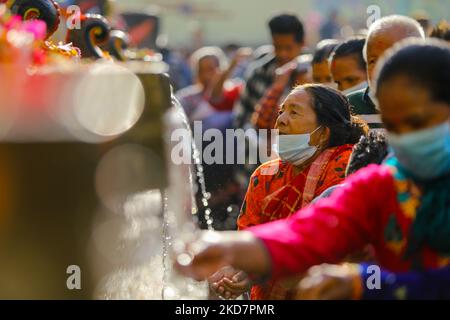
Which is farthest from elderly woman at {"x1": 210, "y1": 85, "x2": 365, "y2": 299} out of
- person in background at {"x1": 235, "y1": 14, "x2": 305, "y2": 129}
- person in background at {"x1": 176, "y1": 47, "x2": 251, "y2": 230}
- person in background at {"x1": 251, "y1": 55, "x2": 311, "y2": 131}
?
person in background at {"x1": 235, "y1": 14, "x2": 305, "y2": 129}

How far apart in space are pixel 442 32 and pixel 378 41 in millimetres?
1488

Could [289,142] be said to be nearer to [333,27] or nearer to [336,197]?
[336,197]

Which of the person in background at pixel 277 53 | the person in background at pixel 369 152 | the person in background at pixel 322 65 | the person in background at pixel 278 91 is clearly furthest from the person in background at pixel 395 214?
the person in background at pixel 277 53

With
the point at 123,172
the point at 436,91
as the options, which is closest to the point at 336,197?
the point at 436,91

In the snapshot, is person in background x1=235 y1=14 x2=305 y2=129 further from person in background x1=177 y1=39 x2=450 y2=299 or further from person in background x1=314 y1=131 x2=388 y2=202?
person in background x1=177 y1=39 x2=450 y2=299

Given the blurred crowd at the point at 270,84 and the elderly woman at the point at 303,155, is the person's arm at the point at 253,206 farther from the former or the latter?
the blurred crowd at the point at 270,84

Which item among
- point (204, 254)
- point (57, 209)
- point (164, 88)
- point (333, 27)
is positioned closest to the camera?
point (204, 254)

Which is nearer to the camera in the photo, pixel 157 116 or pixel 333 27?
pixel 157 116

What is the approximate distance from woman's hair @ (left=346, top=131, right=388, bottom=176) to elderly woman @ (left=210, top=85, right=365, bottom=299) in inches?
31.1

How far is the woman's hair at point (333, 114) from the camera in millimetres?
4547

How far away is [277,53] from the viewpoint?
8.61 m

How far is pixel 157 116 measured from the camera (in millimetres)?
3135

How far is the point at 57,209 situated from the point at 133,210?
0.33 metres

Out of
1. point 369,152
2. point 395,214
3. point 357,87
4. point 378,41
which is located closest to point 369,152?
point 369,152
